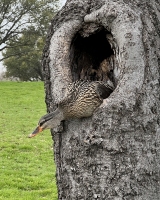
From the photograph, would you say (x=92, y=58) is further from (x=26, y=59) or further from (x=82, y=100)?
(x=26, y=59)

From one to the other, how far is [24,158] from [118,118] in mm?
7772

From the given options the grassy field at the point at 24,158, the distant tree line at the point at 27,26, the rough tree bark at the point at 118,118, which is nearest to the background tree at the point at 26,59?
the distant tree line at the point at 27,26

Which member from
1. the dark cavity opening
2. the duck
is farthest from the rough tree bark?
the dark cavity opening

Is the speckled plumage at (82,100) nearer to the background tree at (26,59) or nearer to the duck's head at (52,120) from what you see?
the duck's head at (52,120)

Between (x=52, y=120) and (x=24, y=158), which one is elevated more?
(x=52, y=120)

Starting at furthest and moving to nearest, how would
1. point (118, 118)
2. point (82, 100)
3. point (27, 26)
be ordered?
point (27, 26), point (82, 100), point (118, 118)

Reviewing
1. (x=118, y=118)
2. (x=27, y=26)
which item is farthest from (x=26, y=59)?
(x=118, y=118)

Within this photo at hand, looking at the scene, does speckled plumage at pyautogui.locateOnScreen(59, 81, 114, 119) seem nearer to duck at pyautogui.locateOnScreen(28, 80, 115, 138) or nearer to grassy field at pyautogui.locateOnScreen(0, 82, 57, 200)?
duck at pyautogui.locateOnScreen(28, 80, 115, 138)

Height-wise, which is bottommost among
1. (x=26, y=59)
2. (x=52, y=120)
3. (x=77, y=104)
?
(x=52, y=120)

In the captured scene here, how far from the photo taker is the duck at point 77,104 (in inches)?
130

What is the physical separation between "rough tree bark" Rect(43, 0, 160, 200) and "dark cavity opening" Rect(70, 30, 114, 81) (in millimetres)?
241

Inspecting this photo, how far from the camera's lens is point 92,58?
434 cm

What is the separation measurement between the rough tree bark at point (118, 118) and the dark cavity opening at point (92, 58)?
0.24 meters

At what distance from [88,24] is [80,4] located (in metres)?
0.20
